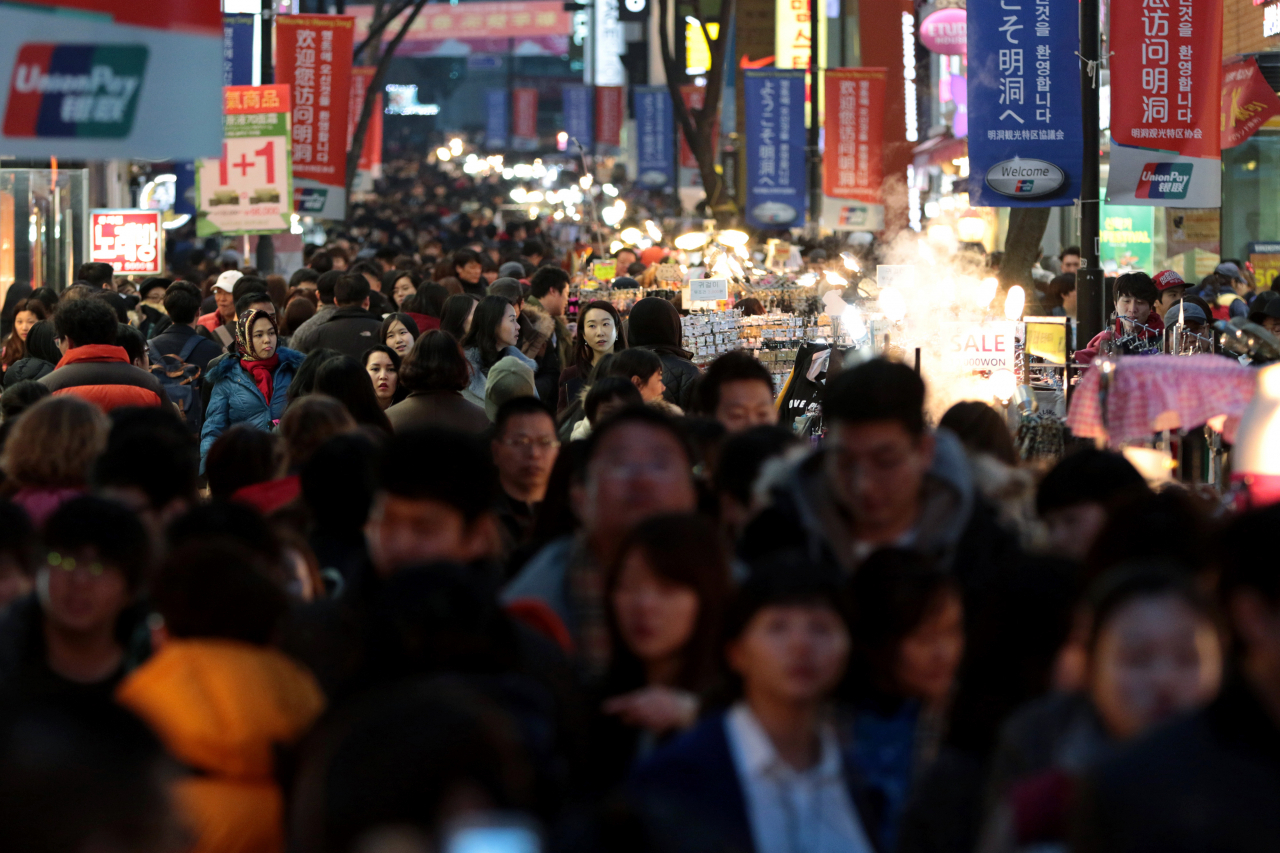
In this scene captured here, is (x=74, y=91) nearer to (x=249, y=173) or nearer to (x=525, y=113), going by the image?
(x=249, y=173)

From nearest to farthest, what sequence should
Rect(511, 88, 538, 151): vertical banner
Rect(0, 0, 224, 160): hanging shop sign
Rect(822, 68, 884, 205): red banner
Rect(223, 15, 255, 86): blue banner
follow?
Rect(0, 0, 224, 160): hanging shop sign < Rect(223, 15, 255, 86): blue banner < Rect(822, 68, 884, 205): red banner < Rect(511, 88, 538, 151): vertical banner

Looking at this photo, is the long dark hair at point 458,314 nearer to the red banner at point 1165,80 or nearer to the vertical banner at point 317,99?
the red banner at point 1165,80

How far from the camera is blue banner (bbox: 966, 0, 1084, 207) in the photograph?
11711 millimetres

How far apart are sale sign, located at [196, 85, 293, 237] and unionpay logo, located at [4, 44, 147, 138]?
1024 cm

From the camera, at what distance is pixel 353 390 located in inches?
252

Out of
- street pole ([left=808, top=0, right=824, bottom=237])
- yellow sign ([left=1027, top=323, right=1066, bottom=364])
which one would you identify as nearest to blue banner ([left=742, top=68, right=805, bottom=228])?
street pole ([left=808, top=0, right=824, bottom=237])

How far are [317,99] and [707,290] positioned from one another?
28.5ft

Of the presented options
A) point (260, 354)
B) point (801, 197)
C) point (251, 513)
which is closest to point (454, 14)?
point (801, 197)

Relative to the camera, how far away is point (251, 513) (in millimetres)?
3707

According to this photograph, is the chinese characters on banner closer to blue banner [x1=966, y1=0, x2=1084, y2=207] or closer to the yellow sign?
blue banner [x1=966, y1=0, x2=1084, y2=207]

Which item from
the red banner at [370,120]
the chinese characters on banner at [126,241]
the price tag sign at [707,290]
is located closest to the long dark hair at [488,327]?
Answer: the price tag sign at [707,290]

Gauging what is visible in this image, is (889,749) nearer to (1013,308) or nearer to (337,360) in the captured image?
(337,360)

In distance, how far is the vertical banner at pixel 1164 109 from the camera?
11.6 meters

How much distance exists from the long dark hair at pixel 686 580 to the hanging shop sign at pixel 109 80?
2489 mm
